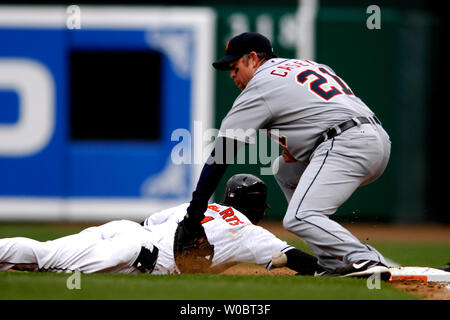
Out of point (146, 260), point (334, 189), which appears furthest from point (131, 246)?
point (334, 189)

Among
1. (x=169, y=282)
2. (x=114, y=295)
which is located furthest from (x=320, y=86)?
(x=114, y=295)

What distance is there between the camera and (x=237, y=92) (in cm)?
1005

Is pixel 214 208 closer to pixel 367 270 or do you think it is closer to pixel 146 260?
pixel 146 260

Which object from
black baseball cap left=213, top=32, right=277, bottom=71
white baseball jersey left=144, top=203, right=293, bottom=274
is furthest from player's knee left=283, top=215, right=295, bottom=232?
black baseball cap left=213, top=32, right=277, bottom=71

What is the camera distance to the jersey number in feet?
15.1

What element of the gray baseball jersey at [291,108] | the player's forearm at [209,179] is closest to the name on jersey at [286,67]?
the gray baseball jersey at [291,108]

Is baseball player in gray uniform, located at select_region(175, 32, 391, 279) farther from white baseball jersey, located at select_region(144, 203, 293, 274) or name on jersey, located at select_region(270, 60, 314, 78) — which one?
white baseball jersey, located at select_region(144, 203, 293, 274)

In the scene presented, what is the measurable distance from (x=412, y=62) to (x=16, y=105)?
517 centimetres

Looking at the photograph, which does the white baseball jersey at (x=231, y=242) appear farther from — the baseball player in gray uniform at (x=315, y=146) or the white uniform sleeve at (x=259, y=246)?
the baseball player in gray uniform at (x=315, y=146)

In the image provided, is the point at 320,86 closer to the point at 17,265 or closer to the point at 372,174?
the point at 372,174

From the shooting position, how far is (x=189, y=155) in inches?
379

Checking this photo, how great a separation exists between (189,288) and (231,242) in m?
0.69

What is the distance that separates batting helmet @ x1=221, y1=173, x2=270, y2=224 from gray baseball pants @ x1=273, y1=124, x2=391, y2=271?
0.28 metres

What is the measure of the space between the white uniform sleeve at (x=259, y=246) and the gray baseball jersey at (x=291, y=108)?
0.55 meters
